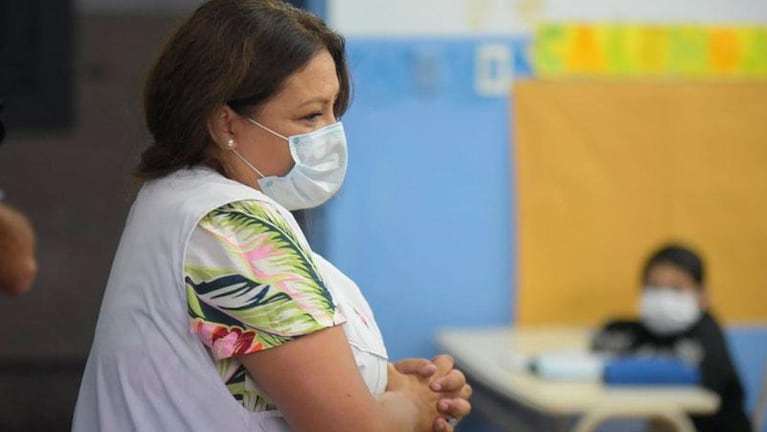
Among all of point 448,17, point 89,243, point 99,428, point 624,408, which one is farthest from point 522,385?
point 99,428

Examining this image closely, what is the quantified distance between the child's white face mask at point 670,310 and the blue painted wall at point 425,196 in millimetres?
567

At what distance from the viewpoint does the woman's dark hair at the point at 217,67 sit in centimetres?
142

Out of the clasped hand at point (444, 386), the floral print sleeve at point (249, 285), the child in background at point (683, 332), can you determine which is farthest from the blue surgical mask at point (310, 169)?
the child in background at point (683, 332)

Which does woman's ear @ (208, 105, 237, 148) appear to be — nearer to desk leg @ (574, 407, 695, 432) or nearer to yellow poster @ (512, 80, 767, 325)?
desk leg @ (574, 407, 695, 432)

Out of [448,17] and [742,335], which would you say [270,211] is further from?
[742,335]

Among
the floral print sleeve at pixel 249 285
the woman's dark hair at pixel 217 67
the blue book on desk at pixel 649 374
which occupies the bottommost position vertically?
the blue book on desk at pixel 649 374

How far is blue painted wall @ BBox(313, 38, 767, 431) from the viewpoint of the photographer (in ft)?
14.0

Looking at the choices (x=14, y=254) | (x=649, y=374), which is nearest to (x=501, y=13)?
(x=649, y=374)

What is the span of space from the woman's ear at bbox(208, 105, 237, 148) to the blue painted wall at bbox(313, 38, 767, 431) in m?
2.70

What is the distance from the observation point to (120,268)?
1.43 meters

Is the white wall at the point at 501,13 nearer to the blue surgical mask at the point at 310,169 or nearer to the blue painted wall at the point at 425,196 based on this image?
the blue painted wall at the point at 425,196

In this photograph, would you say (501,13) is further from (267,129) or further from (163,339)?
(163,339)

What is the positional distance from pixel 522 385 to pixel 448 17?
1.40m

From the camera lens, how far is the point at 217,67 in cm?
142
